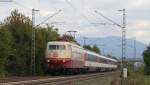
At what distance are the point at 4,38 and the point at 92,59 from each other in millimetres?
23220

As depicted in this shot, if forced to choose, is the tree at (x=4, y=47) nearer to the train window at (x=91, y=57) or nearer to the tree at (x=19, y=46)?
the tree at (x=19, y=46)

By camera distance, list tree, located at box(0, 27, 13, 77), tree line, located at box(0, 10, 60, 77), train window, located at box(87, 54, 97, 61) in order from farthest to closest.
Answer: train window, located at box(87, 54, 97, 61) → tree line, located at box(0, 10, 60, 77) → tree, located at box(0, 27, 13, 77)

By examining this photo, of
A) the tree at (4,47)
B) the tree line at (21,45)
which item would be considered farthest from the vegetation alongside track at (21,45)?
the tree at (4,47)

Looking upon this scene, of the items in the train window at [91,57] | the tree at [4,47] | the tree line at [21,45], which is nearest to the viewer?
the tree at [4,47]

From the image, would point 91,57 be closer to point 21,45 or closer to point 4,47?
point 21,45

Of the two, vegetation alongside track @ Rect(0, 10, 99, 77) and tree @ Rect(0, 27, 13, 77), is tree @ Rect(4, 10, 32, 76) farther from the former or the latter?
tree @ Rect(0, 27, 13, 77)

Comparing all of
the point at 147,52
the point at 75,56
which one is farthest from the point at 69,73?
the point at 147,52

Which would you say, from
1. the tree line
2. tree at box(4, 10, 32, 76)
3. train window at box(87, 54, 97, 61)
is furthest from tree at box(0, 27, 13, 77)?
train window at box(87, 54, 97, 61)

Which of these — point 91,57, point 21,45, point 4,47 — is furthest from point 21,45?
point 91,57

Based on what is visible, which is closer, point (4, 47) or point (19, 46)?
point (4, 47)

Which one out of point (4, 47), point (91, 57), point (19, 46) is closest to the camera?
point (4, 47)

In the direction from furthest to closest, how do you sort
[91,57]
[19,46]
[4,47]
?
[91,57]
[19,46]
[4,47]

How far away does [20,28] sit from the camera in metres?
62.0

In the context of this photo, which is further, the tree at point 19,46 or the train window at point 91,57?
the train window at point 91,57
